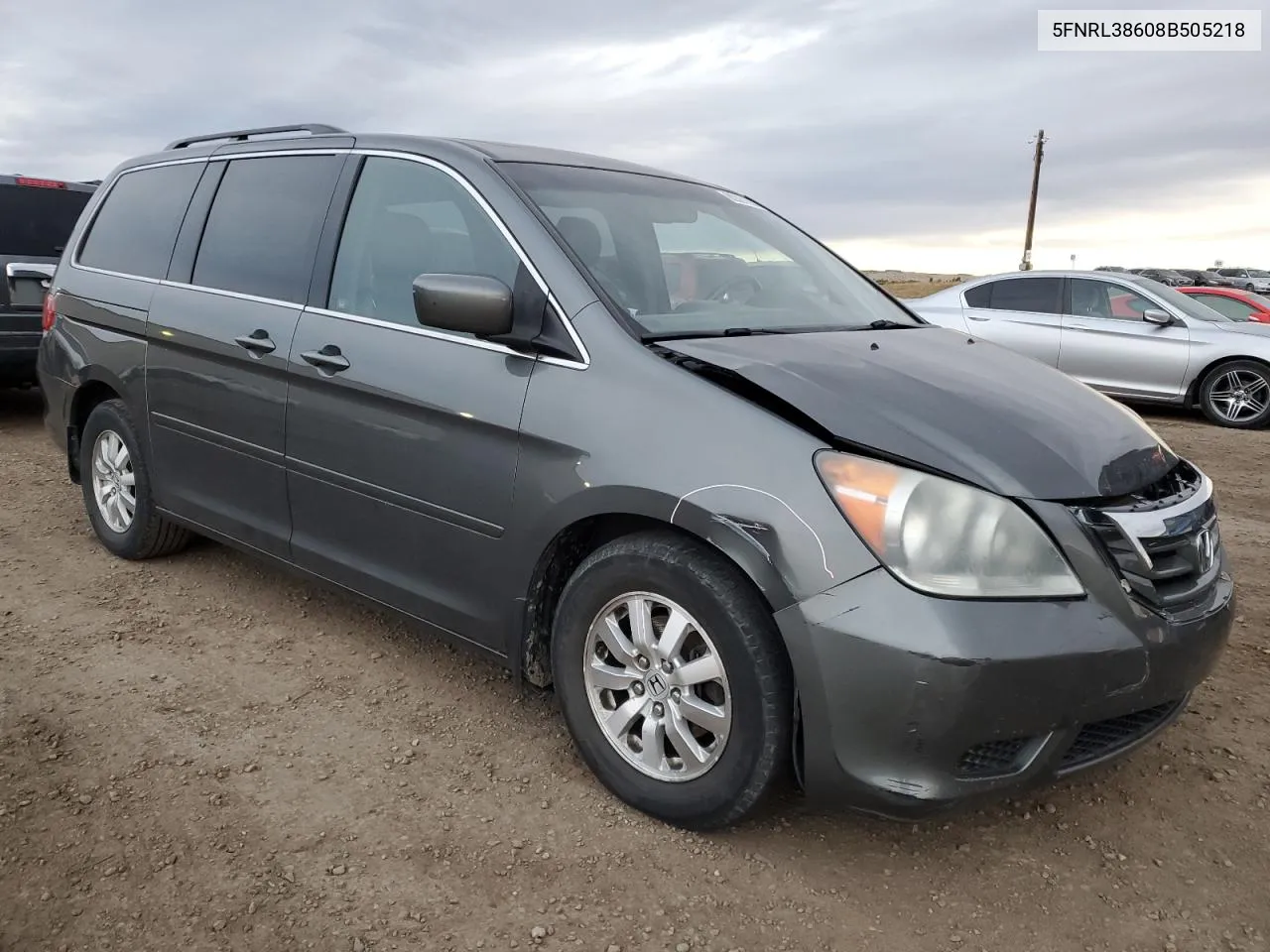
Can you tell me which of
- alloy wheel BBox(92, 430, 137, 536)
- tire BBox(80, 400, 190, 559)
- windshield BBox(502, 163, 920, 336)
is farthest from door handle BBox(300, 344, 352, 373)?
alloy wheel BBox(92, 430, 137, 536)

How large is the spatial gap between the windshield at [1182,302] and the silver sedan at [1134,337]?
2cm

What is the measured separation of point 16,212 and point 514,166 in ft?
20.7

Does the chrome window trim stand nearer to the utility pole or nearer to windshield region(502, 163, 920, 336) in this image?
windshield region(502, 163, 920, 336)

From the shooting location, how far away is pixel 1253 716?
3.39 meters

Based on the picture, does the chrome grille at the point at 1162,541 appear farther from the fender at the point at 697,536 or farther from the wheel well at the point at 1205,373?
the wheel well at the point at 1205,373

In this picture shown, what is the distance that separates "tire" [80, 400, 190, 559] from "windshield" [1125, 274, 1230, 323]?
9.34 metres

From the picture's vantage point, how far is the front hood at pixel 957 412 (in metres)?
2.37

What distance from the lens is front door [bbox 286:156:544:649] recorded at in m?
2.93

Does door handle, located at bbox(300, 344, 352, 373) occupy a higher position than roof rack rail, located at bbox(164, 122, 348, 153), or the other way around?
roof rack rail, located at bbox(164, 122, 348, 153)

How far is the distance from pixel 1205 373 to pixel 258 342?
916cm

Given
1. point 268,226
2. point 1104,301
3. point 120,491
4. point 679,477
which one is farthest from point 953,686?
point 1104,301

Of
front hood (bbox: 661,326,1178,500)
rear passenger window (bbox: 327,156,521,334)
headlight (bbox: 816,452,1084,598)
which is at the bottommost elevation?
headlight (bbox: 816,452,1084,598)

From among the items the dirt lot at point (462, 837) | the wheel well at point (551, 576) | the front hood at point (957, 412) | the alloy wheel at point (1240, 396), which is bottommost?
the dirt lot at point (462, 837)

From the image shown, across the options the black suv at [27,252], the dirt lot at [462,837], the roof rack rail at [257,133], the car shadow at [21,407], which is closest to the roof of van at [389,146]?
the roof rack rail at [257,133]
